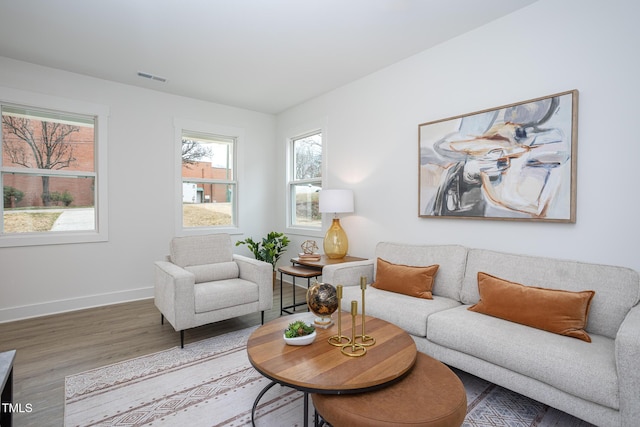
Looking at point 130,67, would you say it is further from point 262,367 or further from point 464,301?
point 464,301

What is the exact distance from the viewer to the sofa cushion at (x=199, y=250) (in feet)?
10.7

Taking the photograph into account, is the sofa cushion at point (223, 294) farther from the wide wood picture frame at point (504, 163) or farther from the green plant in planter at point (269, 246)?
the wide wood picture frame at point (504, 163)

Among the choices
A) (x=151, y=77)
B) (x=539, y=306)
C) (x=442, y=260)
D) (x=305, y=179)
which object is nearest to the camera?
(x=539, y=306)

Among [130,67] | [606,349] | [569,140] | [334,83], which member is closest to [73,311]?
[130,67]

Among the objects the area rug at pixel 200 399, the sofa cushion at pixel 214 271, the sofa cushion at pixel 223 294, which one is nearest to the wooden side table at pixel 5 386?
the area rug at pixel 200 399

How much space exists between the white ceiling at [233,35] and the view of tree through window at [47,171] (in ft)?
2.00

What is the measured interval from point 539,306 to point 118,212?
431cm

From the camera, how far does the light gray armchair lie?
2658 millimetres

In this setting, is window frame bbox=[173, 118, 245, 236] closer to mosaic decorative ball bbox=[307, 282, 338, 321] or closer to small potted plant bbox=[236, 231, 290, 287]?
small potted plant bbox=[236, 231, 290, 287]

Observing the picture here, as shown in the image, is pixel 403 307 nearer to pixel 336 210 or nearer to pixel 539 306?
pixel 539 306

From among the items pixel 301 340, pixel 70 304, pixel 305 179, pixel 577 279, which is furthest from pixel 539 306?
pixel 70 304

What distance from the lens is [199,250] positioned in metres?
3.36

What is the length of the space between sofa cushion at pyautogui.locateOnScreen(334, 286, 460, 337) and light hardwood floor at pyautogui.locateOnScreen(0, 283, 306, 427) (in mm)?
1342

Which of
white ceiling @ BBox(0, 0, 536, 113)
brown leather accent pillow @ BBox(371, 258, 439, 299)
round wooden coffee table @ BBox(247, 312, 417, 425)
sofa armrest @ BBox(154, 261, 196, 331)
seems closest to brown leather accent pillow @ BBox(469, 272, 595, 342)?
brown leather accent pillow @ BBox(371, 258, 439, 299)
